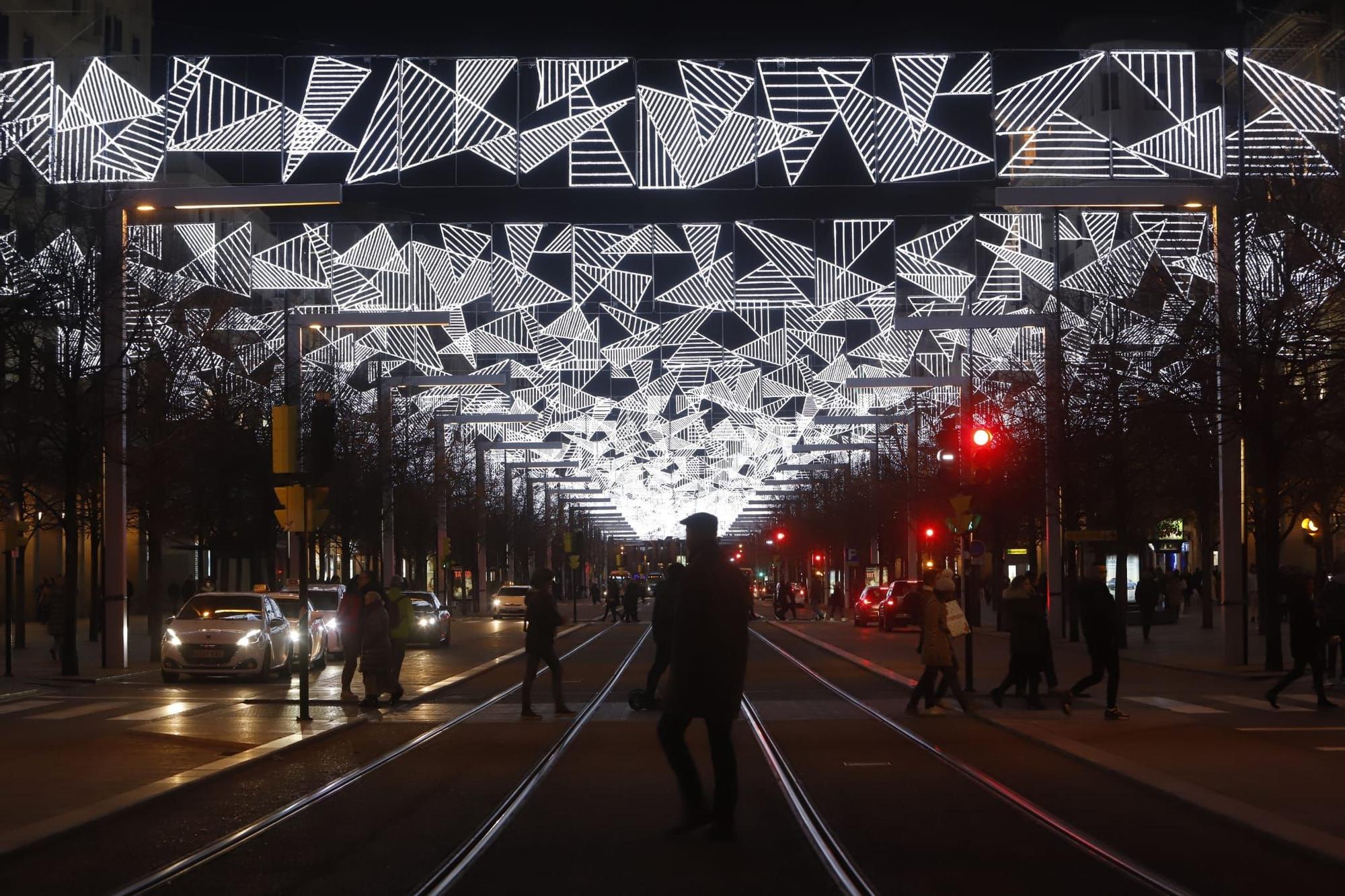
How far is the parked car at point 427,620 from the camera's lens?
46.0m

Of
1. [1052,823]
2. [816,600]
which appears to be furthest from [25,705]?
[816,600]

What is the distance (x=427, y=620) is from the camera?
46.3 meters

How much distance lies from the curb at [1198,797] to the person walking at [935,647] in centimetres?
116

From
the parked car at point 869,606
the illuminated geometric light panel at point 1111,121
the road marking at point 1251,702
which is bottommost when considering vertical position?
the parked car at point 869,606

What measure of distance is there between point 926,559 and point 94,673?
153 ft

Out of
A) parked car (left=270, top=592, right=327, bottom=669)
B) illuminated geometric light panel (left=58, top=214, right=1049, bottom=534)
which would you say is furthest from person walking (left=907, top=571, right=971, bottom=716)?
parked car (left=270, top=592, right=327, bottom=669)

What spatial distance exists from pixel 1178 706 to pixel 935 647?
4213mm

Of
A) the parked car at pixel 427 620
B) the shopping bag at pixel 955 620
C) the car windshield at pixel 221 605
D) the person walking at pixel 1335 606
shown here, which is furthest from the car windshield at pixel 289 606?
the person walking at pixel 1335 606

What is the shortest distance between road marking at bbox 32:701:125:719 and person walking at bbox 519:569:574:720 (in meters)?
6.00

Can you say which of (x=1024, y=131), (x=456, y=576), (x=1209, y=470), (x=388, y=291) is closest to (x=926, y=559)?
(x=1209, y=470)

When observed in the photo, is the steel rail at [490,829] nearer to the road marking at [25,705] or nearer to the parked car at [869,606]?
the road marking at [25,705]

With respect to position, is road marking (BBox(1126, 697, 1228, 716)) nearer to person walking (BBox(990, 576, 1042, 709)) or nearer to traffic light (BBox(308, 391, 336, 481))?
person walking (BBox(990, 576, 1042, 709))

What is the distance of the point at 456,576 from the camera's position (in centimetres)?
12112

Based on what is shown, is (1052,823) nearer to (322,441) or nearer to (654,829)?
(654,829)
